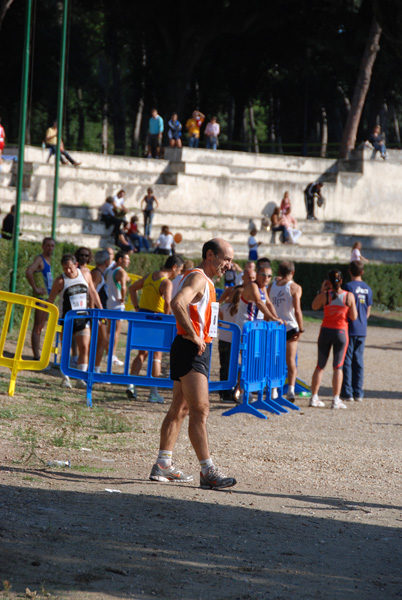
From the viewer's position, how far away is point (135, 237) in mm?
28922

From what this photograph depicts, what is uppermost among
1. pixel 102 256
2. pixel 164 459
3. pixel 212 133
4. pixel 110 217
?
pixel 212 133

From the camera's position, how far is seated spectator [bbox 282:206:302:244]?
3438cm

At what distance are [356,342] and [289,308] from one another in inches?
45.3

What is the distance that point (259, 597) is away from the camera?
4.44 meters

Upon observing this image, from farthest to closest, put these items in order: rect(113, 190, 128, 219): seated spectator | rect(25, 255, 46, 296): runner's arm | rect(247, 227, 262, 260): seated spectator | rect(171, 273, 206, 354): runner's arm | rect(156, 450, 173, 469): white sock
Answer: rect(247, 227, 262, 260): seated spectator, rect(113, 190, 128, 219): seated spectator, rect(25, 255, 46, 296): runner's arm, rect(156, 450, 173, 469): white sock, rect(171, 273, 206, 354): runner's arm

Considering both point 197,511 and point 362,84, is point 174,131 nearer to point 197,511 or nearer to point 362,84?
point 362,84

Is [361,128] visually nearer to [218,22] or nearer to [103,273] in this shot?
[218,22]

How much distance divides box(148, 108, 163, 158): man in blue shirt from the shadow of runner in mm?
31176

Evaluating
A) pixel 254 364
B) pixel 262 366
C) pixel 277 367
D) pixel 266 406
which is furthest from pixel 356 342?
pixel 254 364

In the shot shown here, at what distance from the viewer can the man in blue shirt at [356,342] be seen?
12.4 metres

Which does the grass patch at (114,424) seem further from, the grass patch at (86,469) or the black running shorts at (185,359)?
the black running shorts at (185,359)

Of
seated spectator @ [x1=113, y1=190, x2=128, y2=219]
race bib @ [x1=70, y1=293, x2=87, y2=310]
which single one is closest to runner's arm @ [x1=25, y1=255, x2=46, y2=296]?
race bib @ [x1=70, y1=293, x2=87, y2=310]

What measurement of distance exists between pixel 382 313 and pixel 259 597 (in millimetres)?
26982

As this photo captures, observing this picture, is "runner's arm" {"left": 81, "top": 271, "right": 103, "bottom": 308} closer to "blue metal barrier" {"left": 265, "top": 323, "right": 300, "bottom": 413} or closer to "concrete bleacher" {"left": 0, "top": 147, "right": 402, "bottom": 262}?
"blue metal barrier" {"left": 265, "top": 323, "right": 300, "bottom": 413}
